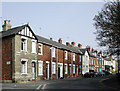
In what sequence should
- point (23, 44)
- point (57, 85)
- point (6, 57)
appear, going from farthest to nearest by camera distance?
point (23, 44), point (6, 57), point (57, 85)

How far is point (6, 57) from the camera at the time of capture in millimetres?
26219

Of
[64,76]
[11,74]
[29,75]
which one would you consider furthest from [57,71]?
[11,74]

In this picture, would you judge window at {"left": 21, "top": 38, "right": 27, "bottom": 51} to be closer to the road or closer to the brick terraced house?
→ the brick terraced house

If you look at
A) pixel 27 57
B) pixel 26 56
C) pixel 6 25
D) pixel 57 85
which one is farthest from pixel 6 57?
pixel 57 85

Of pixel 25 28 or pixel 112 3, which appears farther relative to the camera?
pixel 25 28

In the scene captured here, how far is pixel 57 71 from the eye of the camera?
116ft

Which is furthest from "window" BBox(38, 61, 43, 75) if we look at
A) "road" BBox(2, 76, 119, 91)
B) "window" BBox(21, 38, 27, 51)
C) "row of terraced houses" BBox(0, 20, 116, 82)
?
"road" BBox(2, 76, 119, 91)

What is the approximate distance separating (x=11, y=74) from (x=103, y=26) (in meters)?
13.8

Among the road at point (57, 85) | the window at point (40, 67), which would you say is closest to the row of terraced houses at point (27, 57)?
the window at point (40, 67)

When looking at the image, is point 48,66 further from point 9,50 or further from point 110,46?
point 110,46

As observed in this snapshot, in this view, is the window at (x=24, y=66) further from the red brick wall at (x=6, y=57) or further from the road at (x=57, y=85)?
Answer: the road at (x=57, y=85)

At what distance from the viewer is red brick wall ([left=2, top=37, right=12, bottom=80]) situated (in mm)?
25516

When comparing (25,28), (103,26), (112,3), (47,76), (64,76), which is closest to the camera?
(112,3)

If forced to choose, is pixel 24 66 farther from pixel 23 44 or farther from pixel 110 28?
pixel 110 28
